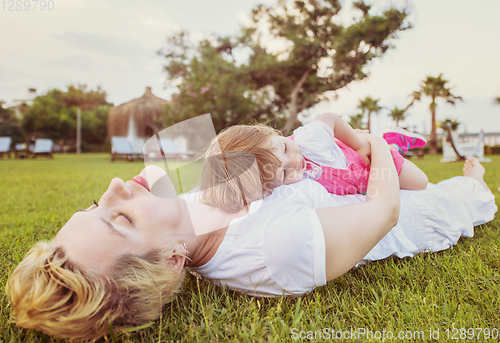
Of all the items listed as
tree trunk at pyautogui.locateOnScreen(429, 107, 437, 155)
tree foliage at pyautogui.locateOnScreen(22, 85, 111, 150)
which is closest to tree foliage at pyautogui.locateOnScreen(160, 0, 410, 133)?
tree trunk at pyautogui.locateOnScreen(429, 107, 437, 155)

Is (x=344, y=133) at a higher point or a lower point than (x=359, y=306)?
higher

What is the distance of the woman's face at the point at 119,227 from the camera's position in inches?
39.2

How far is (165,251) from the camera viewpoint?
1.15 metres

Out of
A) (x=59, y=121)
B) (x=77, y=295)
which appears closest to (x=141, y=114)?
(x=59, y=121)

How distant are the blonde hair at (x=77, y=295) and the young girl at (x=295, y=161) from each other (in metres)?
0.50

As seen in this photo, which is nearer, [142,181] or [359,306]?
[359,306]

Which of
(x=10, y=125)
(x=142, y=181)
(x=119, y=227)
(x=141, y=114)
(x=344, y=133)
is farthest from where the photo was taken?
(x=10, y=125)

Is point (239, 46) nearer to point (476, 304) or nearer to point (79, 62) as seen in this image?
point (79, 62)

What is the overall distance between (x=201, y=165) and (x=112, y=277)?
0.67 metres

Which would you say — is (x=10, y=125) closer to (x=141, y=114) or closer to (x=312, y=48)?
(x=141, y=114)

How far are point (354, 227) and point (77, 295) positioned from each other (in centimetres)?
98


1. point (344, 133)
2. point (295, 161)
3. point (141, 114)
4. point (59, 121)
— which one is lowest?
point (295, 161)

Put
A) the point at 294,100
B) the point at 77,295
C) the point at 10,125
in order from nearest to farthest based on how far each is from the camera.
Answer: the point at 77,295
the point at 294,100
the point at 10,125

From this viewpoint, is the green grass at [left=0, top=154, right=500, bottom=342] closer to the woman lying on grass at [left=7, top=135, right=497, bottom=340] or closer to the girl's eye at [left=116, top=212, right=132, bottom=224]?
the woman lying on grass at [left=7, top=135, right=497, bottom=340]
